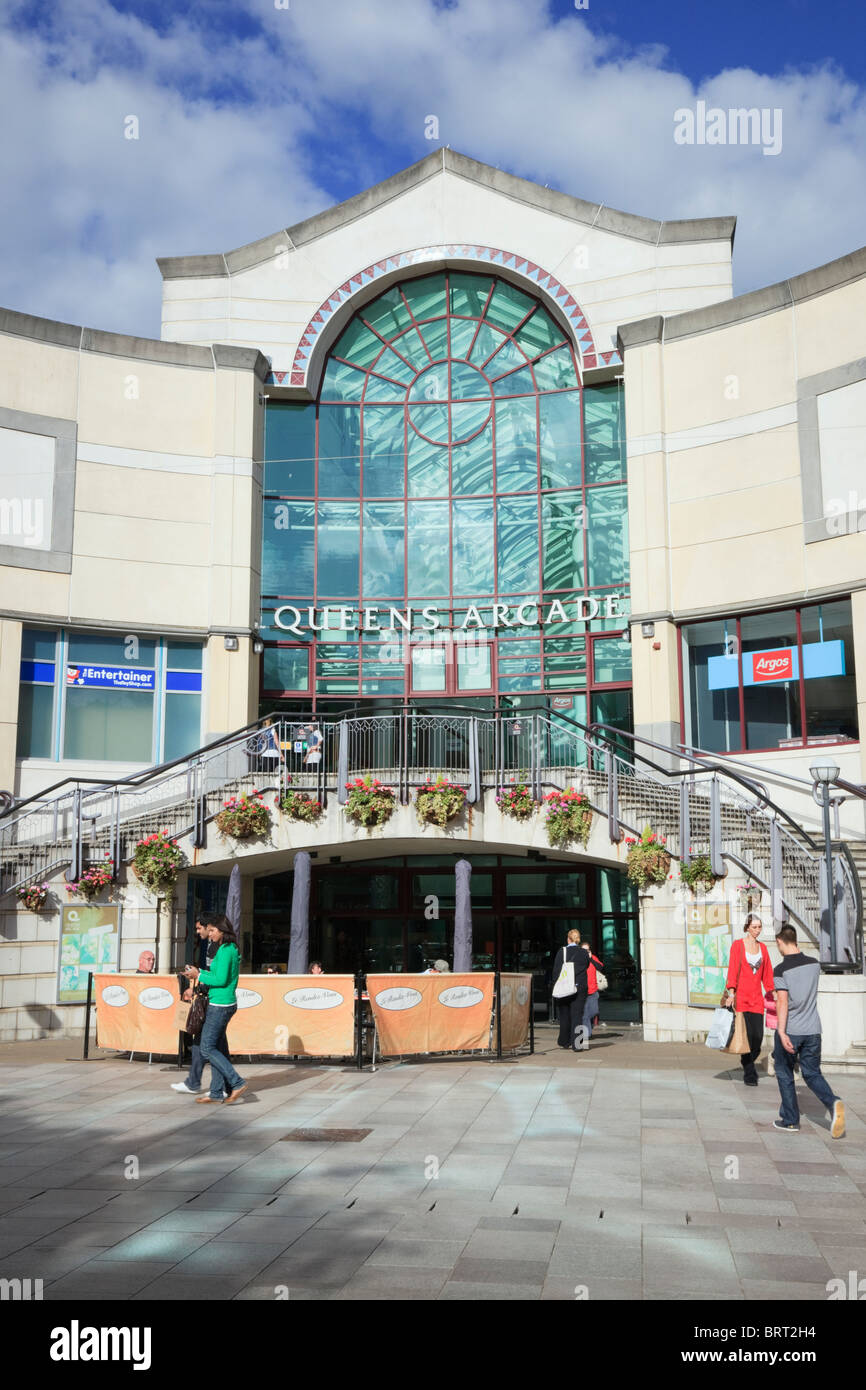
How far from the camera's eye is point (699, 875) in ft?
55.6

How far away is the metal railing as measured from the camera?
17875 mm

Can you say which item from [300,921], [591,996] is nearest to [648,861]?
[591,996]

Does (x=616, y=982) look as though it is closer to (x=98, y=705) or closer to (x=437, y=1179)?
(x=98, y=705)

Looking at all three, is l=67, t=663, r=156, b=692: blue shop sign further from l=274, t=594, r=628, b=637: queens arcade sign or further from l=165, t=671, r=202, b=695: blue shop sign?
l=274, t=594, r=628, b=637: queens arcade sign

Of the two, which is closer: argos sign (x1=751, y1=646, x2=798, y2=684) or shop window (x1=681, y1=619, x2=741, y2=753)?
argos sign (x1=751, y1=646, x2=798, y2=684)

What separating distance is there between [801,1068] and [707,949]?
706 centimetres

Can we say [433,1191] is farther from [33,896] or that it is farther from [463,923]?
[33,896]

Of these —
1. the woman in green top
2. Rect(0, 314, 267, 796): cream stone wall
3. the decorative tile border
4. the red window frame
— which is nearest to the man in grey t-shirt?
the woman in green top

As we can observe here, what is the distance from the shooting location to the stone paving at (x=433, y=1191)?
6.18 metres

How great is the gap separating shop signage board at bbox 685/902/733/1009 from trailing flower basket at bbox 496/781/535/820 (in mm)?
2773

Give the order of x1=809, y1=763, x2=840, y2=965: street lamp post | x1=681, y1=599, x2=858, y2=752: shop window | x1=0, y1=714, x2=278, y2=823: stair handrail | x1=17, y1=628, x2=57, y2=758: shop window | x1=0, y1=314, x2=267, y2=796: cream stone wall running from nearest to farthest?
x1=809, y1=763, x2=840, y2=965: street lamp post < x1=0, y1=714, x2=278, y2=823: stair handrail < x1=681, y1=599, x2=858, y2=752: shop window < x1=17, y1=628, x2=57, y2=758: shop window < x1=0, y1=314, x2=267, y2=796: cream stone wall

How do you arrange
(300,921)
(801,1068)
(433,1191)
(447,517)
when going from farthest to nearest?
(447,517) < (300,921) < (801,1068) < (433,1191)

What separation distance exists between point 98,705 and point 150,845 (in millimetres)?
5743

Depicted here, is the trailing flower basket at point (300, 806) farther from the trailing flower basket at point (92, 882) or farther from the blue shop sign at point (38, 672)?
the blue shop sign at point (38, 672)
